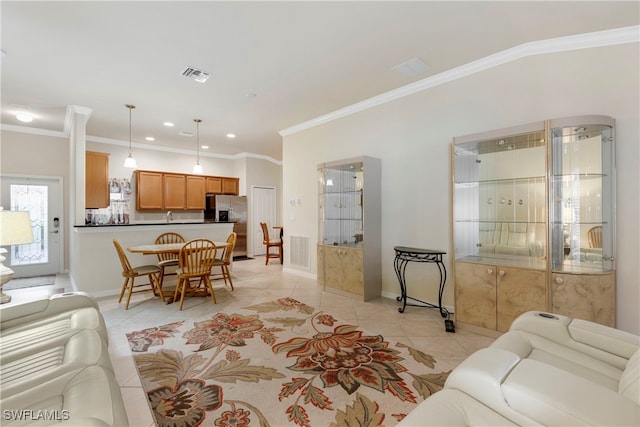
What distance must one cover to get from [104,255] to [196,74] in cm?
313

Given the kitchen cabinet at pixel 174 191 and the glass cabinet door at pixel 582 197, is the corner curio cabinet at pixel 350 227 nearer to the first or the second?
the glass cabinet door at pixel 582 197

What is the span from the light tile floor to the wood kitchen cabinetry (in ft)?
10.4

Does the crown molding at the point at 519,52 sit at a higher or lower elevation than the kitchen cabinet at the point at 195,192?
higher

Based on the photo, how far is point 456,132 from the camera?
3539 mm

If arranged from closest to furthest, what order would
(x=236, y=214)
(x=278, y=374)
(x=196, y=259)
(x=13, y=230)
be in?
1. (x=278, y=374)
2. (x=13, y=230)
3. (x=196, y=259)
4. (x=236, y=214)

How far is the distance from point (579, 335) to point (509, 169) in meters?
2.02

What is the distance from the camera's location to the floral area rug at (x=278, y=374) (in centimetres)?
185

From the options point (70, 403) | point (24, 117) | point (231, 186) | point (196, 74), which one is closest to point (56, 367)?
point (70, 403)

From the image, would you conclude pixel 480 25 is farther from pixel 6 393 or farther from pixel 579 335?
pixel 6 393

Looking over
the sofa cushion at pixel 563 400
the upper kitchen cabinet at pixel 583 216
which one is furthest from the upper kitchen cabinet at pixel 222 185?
the sofa cushion at pixel 563 400

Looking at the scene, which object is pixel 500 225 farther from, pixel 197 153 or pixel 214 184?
pixel 197 153

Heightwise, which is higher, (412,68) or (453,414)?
(412,68)

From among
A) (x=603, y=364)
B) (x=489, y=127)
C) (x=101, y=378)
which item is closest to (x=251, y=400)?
(x=101, y=378)

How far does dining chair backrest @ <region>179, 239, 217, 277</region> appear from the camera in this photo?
12.8 feet
